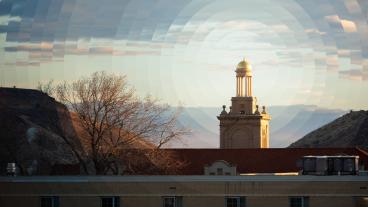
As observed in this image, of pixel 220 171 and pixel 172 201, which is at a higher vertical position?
pixel 220 171

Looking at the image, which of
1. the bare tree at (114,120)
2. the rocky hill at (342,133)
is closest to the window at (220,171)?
the bare tree at (114,120)

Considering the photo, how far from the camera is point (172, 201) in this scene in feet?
212

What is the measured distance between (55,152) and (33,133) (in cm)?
1227

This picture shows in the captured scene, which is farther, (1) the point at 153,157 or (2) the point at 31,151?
(2) the point at 31,151

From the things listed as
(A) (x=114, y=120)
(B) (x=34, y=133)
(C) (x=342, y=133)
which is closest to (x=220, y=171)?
(A) (x=114, y=120)

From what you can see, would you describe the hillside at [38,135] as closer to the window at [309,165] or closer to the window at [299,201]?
the window at [309,165]

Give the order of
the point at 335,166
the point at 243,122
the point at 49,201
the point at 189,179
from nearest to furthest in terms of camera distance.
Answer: the point at 189,179, the point at 49,201, the point at 335,166, the point at 243,122

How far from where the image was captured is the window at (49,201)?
65.8 m

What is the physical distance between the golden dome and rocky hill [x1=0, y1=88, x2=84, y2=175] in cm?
1950

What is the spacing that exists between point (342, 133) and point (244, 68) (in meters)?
40.3

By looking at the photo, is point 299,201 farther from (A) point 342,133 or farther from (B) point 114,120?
(A) point 342,133

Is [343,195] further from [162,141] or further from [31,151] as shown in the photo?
[31,151]

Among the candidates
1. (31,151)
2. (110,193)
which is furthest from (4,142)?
(110,193)

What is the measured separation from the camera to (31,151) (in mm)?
136000
